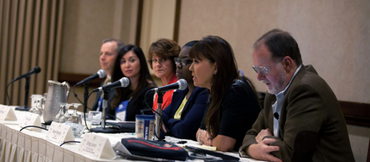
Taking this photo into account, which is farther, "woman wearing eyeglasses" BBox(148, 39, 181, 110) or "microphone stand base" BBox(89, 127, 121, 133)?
"woman wearing eyeglasses" BBox(148, 39, 181, 110)

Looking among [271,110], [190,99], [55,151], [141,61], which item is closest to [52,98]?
[55,151]

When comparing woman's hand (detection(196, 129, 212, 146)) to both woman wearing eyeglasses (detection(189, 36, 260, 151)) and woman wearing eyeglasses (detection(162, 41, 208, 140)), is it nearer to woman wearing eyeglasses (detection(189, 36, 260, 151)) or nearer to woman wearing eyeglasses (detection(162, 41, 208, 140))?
woman wearing eyeglasses (detection(189, 36, 260, 151))

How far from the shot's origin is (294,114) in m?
1.71

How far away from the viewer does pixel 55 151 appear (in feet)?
6.03

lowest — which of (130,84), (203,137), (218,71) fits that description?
(203,137)

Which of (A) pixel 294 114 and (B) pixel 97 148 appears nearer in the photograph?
(B) pixel 97 148

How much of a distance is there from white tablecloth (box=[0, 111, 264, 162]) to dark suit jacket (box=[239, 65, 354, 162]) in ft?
0.88

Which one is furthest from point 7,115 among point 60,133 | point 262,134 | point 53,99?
point 262,134

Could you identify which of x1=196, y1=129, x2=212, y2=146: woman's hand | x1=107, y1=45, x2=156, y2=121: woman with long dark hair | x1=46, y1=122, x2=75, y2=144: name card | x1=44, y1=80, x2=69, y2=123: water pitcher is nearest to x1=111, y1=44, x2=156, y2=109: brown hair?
x1=107, y1=45, x2=156, y2=121: woman with long dark hair

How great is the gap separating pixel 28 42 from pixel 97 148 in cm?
408

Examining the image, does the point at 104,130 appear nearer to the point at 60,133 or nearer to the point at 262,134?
the point at 60,133

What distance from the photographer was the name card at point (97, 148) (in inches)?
60.8

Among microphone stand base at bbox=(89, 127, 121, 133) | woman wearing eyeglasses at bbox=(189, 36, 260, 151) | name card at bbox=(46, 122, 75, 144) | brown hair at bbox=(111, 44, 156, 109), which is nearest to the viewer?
name card at bbox=(46, 122, 75, 144)

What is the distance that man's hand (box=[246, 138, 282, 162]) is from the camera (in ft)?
5.80
